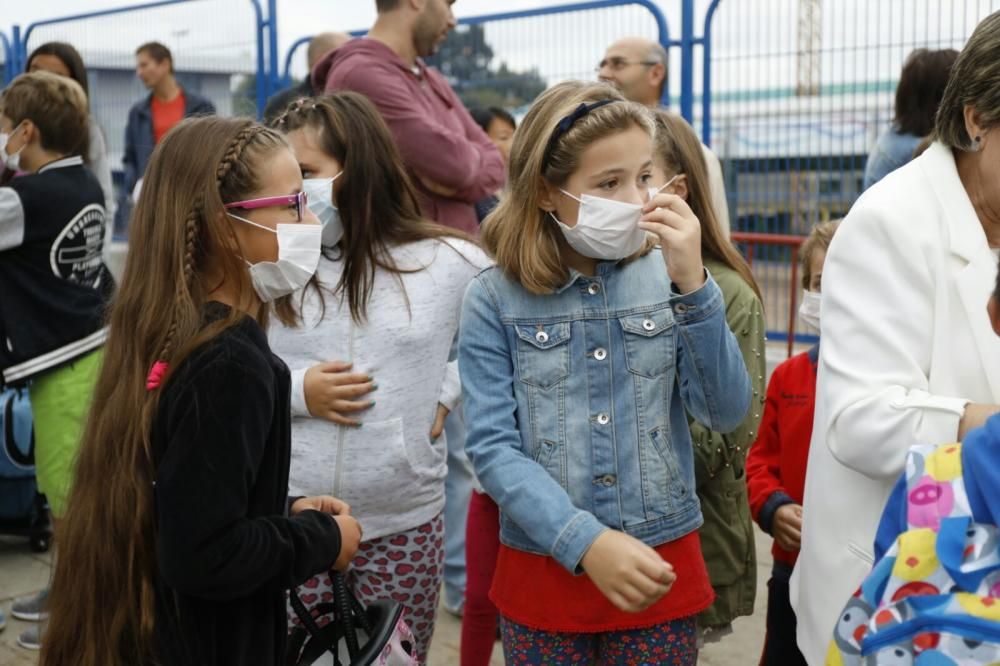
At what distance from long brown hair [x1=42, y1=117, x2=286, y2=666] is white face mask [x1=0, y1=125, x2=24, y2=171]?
2441mm

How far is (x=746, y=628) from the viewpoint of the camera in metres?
4.26

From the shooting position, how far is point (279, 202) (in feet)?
7.66

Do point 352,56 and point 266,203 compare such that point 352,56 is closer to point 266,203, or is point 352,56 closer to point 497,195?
point 497,195

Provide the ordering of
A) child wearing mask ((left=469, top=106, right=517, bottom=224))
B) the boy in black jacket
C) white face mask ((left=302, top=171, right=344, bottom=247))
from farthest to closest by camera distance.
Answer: child wearing mask ((left=469, top=106, right=517, bottom=224)) < the boy in black jacket < white face mask ((left=302, top=171, right=344, bottom=247))

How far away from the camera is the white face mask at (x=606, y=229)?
237cm

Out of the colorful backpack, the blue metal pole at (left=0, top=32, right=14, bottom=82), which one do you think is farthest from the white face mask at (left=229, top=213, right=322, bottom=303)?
the blue metal pole at (left=0, top=32, right=14, bottom=82)

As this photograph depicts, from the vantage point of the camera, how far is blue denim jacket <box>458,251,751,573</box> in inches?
92.4

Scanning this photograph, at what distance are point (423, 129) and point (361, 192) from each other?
1.19 metres

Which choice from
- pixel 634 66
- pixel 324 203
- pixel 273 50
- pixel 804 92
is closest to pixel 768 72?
pixel 804 92

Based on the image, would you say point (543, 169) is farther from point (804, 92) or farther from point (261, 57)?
point (261, 57)

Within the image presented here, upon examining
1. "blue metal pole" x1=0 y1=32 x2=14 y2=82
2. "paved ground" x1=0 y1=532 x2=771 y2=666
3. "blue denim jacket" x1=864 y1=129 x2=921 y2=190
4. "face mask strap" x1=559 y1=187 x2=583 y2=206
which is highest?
"blue metal pole" x1=0 y1=32 x2=14 y2=82

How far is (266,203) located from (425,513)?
3.23ft

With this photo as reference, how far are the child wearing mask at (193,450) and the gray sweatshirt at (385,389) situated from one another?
51cm

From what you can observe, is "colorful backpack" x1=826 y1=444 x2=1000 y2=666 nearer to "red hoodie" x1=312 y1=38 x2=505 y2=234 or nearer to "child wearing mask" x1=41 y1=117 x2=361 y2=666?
"child wearing mask" x1=41 y1=117 x2=361 y2=666
